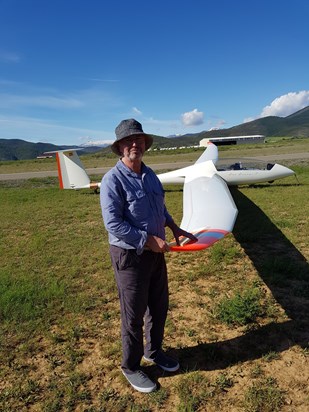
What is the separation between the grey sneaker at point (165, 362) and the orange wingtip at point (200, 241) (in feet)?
4.44

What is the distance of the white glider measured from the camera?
13.1 feet

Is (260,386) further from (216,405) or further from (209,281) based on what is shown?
(209,281)

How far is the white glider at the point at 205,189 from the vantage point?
4.00 metres

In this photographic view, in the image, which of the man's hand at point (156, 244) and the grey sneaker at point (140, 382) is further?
the grey sneaker at point (140, 382)

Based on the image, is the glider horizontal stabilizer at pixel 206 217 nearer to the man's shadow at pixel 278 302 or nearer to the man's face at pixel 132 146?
the man's face at pixel 132 146

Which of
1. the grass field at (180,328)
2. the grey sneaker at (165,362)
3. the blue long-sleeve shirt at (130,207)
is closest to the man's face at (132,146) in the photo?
the blue long-sleeve shirt at (130,207)

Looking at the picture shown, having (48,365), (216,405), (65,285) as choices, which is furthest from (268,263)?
(48,365)

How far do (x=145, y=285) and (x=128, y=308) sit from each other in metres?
0.31

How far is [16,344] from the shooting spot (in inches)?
158

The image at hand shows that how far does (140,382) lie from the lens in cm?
322

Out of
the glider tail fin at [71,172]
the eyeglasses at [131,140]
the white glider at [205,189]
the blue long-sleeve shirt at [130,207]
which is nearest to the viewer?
the blue long-sleeve shirt at [130,207]

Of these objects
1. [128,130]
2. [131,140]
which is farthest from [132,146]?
[128,130]

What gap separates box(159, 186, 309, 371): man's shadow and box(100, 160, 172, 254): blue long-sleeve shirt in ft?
5.70

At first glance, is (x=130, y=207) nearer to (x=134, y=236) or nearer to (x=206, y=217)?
(x=134, y=236)
